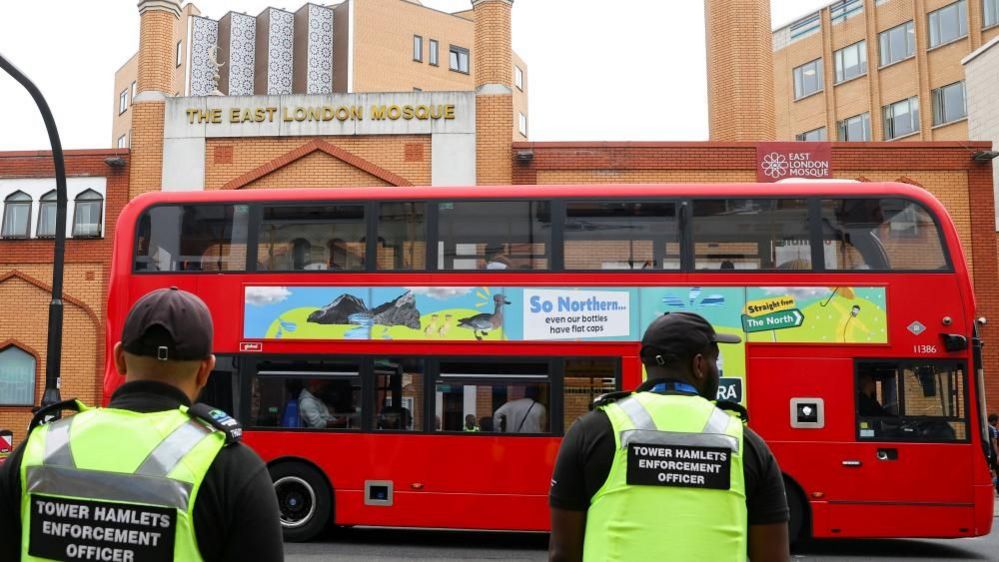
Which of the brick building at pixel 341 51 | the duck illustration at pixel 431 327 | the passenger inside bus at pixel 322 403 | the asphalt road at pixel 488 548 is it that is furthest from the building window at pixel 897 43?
the passenger inside bus at pixel 322 403

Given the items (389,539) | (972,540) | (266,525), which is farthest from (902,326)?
(266,525)

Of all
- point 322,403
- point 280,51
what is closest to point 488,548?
point 322,403

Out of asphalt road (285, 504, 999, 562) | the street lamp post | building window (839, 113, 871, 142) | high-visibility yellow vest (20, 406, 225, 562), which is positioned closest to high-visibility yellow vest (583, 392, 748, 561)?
high-visibility yellow vest (20, 406, 225, 562)

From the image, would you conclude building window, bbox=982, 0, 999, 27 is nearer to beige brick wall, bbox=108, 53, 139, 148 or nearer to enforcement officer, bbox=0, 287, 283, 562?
enforcement officer, bbox=0, 287, 283, 562

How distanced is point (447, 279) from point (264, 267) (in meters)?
2.19

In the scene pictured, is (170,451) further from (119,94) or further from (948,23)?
(119,94)

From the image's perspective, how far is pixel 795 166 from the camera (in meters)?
20.0

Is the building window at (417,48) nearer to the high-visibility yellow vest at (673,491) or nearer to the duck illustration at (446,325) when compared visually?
the duck illustration at (446,325)

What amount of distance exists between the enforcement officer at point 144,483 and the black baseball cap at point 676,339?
1.33 metres

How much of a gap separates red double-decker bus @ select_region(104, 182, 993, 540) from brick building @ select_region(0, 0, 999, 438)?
9293 millimetres

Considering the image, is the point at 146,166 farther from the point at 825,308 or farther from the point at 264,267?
the point at 825,308

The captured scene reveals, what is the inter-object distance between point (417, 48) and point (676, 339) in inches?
2143

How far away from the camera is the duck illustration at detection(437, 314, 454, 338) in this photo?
1086 cm

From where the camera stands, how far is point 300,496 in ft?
36.0
